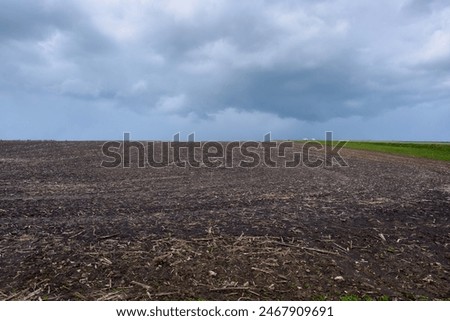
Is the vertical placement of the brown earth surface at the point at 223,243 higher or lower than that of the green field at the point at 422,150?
lower

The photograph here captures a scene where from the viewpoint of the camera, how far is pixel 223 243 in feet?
25.5

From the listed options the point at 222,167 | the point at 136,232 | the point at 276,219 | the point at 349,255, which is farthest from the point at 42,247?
the point at 222,167

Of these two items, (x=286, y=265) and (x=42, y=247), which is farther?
(x=42, y=247)

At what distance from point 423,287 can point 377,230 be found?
9.33ft

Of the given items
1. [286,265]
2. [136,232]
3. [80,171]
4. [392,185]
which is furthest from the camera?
[80,171]

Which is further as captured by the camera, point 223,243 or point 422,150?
point 422,150

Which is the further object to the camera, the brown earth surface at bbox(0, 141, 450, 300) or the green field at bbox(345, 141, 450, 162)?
the green field at bbox(345, 141, 450, 162)

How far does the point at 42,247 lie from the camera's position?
7.66 meters

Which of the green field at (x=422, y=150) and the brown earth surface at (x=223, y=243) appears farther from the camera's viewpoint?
the green field at (x=422, y=150)

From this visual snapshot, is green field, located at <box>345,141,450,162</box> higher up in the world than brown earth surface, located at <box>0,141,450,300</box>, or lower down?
higher up

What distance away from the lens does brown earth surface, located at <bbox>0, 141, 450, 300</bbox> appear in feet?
19.8

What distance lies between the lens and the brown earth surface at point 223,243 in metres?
6.04
